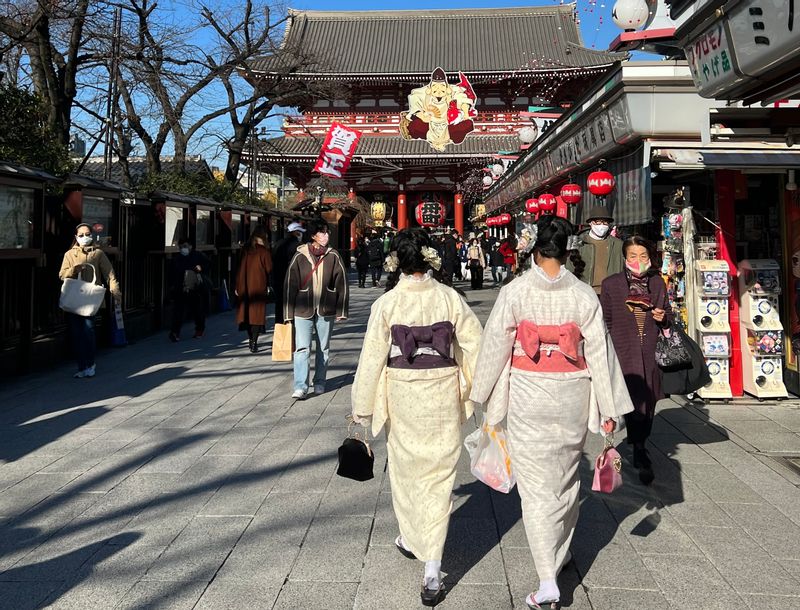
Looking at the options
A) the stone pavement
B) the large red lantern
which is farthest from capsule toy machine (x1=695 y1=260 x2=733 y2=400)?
the large red lantern

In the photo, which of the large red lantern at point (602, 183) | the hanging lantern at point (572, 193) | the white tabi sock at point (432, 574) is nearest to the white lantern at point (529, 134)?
the hanging lantern at point (572, 193)

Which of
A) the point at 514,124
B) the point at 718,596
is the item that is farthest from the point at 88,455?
the point at 514,124

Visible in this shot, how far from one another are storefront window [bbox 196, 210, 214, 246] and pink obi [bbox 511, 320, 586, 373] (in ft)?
38.1

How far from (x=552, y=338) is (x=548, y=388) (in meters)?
0.21

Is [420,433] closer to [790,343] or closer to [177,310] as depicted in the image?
[790,343]

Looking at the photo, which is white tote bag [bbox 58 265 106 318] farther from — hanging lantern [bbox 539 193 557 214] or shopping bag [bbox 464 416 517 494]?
hanging lantern [bbox 539 193 557 214]

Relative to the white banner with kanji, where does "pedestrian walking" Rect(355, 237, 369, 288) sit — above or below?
below

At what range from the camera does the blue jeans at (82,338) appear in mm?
7500

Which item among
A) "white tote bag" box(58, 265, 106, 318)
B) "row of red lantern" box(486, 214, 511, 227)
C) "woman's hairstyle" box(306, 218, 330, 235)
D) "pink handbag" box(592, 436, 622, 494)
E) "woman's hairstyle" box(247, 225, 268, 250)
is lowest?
"pink handbag" box(592, 436, 622, 494)

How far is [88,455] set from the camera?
488cm

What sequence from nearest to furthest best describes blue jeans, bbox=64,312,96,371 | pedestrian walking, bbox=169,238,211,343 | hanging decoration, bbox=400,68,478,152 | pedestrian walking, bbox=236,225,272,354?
blue jeans, bbox=64,312,96,371
pedestrian walking, bbox=236,225,272,354
pedestrian walking, bbox=169,238,211,343
hanging decoration, bbox=400,68,478,152

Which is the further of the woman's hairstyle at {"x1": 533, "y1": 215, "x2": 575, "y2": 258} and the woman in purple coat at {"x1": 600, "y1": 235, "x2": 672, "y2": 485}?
the woman in purple coat at {"x1": 600, "y1": 235, "x2": 672, "y2": 485}

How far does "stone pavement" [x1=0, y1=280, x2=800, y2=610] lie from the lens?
294 cm

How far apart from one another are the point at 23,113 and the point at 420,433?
26.7 feet
